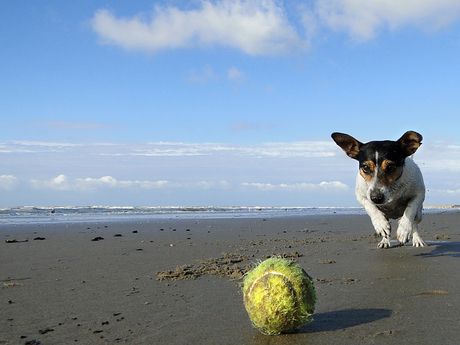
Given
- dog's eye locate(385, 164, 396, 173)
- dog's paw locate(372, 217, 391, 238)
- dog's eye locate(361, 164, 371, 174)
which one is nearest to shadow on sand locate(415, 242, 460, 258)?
dog's paw locate(372, 217, 391, 238)

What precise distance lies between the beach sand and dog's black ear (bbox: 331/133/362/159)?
1.72m

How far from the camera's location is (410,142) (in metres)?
6.18

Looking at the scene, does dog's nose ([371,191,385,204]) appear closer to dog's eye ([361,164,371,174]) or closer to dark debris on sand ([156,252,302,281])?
dog's eye ([361,164,371,174])

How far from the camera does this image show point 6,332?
8.78ft

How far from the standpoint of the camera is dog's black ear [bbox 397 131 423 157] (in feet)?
19.7

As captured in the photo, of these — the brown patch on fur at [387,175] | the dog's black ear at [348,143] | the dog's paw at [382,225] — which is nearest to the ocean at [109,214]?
the dog's black ear at [348,143]

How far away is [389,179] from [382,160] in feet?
1.13

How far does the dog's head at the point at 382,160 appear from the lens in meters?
5.70

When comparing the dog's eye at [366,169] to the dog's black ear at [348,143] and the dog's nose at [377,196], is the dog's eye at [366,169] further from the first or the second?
the dog's black ear at [348,143]

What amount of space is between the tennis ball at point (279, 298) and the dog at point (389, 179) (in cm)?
338

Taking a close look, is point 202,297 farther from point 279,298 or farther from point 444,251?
point 444,251

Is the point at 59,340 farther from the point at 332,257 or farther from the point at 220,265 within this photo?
the point at 332,257

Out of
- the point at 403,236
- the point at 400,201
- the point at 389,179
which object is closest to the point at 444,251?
the point at 400,201

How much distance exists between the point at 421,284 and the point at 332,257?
2.01m
